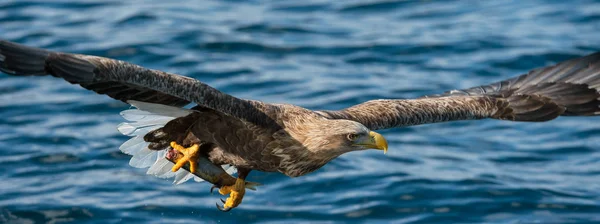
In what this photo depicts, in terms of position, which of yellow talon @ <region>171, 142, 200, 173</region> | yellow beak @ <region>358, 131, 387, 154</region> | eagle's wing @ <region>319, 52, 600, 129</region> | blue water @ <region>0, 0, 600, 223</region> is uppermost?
yellow beak @ <region>358, 131, 387, 154</region>

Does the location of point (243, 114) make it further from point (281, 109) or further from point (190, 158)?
point (190, 158)

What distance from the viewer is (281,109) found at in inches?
332

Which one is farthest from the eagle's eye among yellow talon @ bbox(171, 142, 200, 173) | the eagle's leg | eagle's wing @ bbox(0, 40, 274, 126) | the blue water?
the blue water

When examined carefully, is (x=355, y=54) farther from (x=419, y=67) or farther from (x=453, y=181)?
(x=453, y=181)

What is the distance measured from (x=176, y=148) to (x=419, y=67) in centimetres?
661

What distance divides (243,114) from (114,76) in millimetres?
1173

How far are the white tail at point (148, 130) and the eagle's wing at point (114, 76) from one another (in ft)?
0.42

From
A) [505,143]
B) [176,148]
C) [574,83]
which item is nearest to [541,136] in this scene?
[505,143]

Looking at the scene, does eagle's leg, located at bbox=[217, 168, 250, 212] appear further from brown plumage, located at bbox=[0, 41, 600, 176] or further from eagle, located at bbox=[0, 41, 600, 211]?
brown plumage, located at bbox=[0, 41, 600, 176]

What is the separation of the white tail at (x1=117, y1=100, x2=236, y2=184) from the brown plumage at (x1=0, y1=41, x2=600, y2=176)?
0.06 meters

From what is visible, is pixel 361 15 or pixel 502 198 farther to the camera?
pixel 361 15

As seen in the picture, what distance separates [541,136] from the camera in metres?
12.6

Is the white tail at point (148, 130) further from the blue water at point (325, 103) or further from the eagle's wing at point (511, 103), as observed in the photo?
the blue water at point (325, 103)

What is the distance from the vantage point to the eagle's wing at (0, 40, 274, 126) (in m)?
6.98
